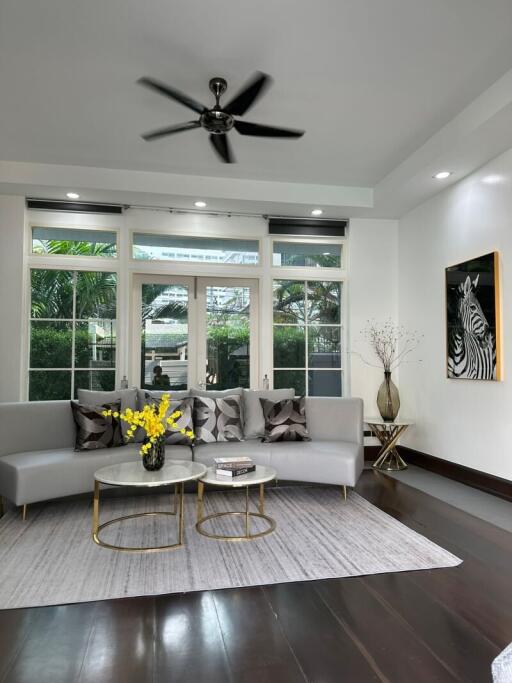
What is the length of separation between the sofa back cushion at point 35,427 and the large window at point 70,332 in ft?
4.28

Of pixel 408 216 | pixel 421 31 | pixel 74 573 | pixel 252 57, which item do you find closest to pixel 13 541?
pixel 74 573

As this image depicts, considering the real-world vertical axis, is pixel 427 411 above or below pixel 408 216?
below

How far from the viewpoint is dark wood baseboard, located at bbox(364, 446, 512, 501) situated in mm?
4025

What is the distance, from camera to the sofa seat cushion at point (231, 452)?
12.8 ft

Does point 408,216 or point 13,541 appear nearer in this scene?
point 13,541

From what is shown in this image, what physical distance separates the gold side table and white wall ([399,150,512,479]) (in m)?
0.28

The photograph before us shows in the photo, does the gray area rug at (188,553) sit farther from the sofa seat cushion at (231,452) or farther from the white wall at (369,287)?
the white wall at (369,287)

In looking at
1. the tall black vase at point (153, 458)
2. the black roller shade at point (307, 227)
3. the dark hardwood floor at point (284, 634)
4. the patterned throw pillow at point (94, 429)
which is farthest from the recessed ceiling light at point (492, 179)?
the patterned throw pillow at point (94, 429)

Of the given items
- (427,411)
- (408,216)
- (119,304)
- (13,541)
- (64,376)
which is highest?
(408,216)

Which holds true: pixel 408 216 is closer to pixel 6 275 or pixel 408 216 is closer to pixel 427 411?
pixel 427 411

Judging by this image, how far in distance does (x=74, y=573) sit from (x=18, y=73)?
330cm

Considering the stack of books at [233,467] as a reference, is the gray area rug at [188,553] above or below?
below

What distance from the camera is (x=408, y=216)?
18.7 feet

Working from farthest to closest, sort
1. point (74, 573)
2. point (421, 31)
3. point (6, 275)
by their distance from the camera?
1. point (6, 275)
2. point (421, 31)
3. point (74, 573)
